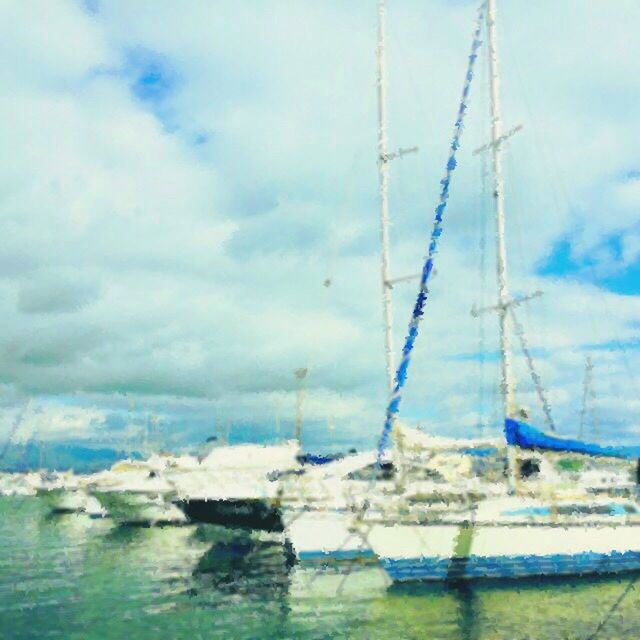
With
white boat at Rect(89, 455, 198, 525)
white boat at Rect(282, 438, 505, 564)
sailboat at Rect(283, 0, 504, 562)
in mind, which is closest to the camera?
white boat at Rect(282, 438, 505, 564)

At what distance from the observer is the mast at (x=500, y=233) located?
33.4 metres

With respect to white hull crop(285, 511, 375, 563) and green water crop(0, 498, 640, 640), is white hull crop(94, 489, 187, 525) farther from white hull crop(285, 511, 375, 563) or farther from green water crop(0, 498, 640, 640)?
white hull crop(285, 511, 375, 563)

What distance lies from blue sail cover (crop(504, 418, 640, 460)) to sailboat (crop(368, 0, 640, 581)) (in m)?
0.04

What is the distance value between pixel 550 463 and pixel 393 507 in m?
10.4

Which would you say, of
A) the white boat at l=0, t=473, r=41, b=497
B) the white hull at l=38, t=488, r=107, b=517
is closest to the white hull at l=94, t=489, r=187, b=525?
the white hull at l=38, t=488, r=107, b=517

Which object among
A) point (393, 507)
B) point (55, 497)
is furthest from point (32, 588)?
point (55, 497)

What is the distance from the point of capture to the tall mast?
134 feet

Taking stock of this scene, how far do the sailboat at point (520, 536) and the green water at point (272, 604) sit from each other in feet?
2.48

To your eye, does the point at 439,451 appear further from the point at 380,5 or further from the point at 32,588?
the point at 380,5

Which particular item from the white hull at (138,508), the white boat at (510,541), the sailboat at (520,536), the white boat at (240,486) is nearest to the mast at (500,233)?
the sailboat at (520,536)

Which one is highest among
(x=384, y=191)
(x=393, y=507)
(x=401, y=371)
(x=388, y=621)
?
(x=384, y=191)

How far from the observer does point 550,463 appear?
38.8m

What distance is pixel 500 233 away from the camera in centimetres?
3569

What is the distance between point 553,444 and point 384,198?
16.6 metres
